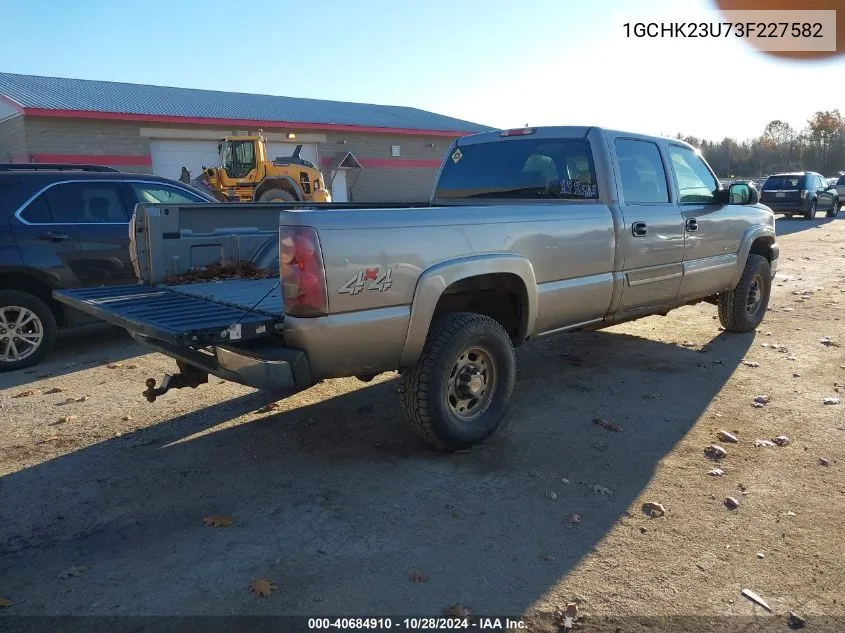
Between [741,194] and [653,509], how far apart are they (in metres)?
4.10

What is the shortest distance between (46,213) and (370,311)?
463cm

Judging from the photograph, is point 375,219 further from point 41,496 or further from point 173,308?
point 41,496

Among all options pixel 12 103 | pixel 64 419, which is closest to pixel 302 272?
pixel 64 419

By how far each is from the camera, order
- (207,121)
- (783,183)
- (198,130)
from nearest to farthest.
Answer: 1. (207,121)
2. (783,183)
3. (198,130)

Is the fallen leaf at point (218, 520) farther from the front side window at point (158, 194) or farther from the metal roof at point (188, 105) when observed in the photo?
the metal roof at point (188, 105)

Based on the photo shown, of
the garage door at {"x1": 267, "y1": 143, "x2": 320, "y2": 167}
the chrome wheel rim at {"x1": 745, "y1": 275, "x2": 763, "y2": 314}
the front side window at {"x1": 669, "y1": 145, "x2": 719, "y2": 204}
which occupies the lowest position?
the chrome wheel rim at {"x1": 745, "y1": 275, "x2": 763, "y2": 314}

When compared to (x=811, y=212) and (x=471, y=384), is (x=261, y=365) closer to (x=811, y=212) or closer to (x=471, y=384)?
(x=471, y=384)

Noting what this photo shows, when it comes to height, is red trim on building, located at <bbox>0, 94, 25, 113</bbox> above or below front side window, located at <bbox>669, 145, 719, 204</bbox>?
above

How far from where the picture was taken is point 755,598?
2.71m

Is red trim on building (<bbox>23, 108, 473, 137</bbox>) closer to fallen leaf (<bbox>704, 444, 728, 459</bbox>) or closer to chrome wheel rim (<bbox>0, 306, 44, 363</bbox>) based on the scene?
chrome wheel rim (<bbox>0, 306, 44, 363</bbox>)

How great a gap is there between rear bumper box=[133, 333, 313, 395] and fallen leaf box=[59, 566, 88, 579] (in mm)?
1077

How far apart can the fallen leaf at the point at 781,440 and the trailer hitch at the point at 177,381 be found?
3.68 metres

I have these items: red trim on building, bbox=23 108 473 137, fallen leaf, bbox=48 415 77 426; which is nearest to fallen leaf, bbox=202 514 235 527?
fallen leaf, bbox=48 415 77 426

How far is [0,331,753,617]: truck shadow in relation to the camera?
9.13 ft
